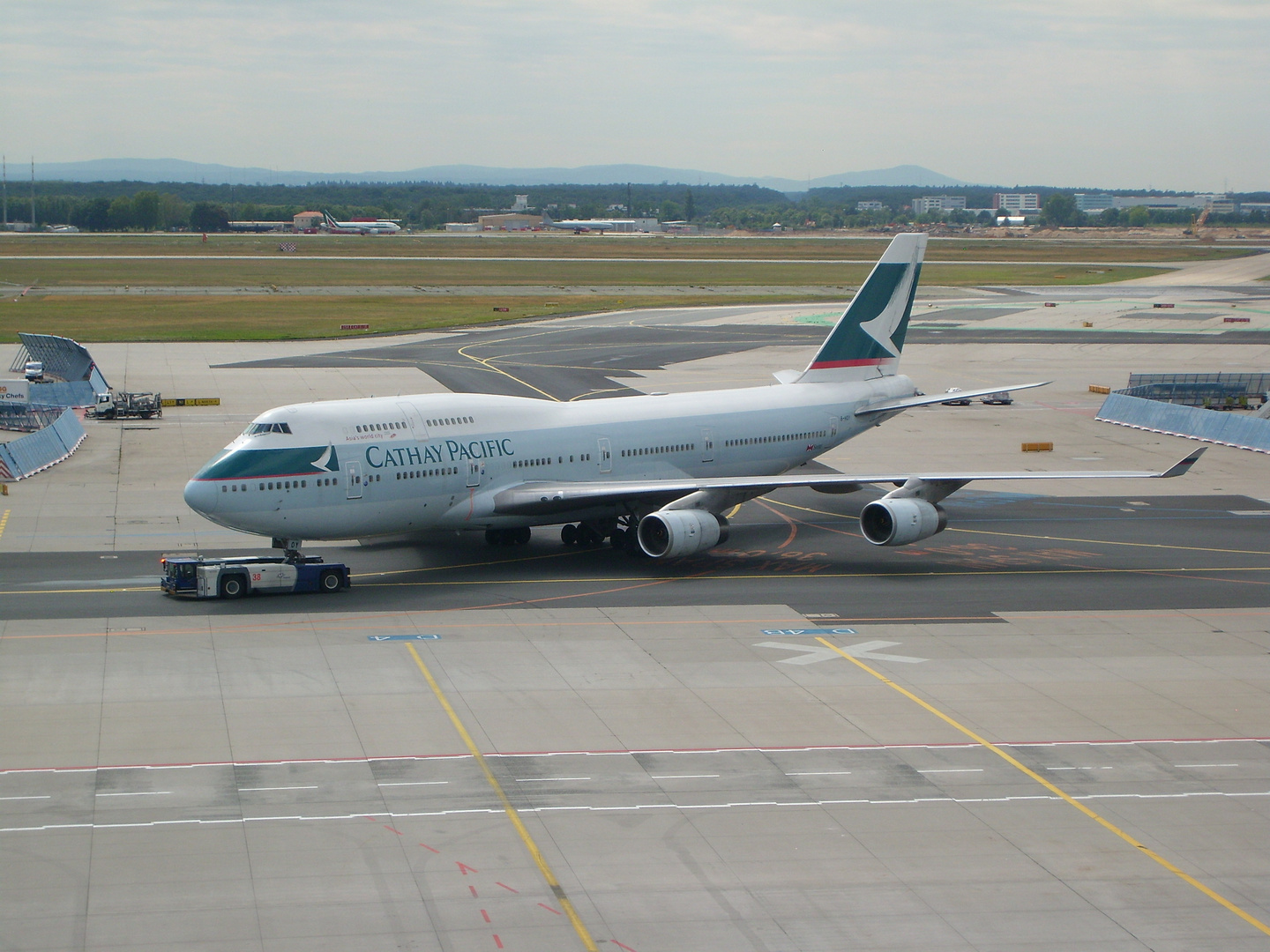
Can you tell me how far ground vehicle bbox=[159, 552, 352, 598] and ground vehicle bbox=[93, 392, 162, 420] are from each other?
33.5 m

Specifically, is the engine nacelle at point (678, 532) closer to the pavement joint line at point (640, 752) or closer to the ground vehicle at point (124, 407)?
the pavement joint line at point (640, 752)

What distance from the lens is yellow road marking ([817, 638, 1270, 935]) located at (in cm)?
2083

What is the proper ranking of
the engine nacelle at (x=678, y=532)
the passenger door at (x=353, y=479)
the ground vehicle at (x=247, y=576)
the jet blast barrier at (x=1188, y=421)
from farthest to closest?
the jet blast barrier at (x=1188, y=421) → the engine nacelle at (x=678, y=532) → the passenger door at (x=353, y=479) → the ground vehicle at (x=247, y=576)

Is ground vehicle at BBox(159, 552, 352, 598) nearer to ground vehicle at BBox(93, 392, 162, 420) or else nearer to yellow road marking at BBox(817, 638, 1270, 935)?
yellow road marking at BBox(817, 638, 1270, 935)

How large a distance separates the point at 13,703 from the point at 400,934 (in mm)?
14085

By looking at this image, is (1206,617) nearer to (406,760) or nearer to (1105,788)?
(1105,788)

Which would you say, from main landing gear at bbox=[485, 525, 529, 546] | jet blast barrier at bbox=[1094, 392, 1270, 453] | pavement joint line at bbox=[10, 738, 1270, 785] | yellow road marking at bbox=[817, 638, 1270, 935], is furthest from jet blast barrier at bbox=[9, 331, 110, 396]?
jet blast barrier at bbox=[1094, 392, 1270, 453]

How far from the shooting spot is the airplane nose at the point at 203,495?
122ft

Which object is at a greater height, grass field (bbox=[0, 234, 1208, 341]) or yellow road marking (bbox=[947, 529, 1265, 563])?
grass field (bbox=[0, 234, 1208, 341])

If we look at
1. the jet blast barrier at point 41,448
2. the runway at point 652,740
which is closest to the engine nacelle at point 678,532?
the runway at point 652,740

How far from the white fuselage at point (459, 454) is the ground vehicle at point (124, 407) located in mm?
32911

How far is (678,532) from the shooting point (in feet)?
134

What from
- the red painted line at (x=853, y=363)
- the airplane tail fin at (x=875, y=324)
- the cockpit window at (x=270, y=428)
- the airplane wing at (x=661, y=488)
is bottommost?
the airplane wing at (x=661, y=488)

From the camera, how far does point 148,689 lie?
98.4ft
